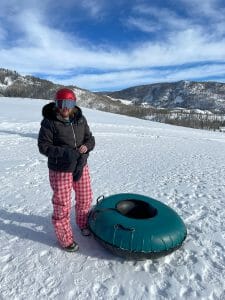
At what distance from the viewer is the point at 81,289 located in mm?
3174

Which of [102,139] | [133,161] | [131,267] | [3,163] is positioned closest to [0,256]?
[131,267]

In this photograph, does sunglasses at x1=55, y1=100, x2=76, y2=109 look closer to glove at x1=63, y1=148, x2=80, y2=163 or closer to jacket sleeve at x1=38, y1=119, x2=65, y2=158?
jacket sleeve at x1=38, y1=119, x2=65, y2=158

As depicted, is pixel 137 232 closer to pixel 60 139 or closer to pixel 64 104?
pixel 60 139

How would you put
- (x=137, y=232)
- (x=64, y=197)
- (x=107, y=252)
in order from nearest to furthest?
(x=137, y=232) → (x=64, y=197) → (x=107, y=252)

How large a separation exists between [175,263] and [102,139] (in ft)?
40.3

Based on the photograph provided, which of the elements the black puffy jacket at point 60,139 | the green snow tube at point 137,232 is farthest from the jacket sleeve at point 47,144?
the green snow tube at point 137,232

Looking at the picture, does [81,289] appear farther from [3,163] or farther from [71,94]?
[3,163]

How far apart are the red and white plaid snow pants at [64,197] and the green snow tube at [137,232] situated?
279 mm

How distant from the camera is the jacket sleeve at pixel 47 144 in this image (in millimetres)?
3371

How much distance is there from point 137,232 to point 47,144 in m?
1.35

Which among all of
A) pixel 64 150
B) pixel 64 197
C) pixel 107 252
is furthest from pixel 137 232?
pixel 64 150

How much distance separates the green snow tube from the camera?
3.46 m

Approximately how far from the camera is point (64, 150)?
3408 mm

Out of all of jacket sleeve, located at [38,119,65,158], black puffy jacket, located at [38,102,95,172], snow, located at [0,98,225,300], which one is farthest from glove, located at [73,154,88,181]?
snow, located at [0,98,225,300]
